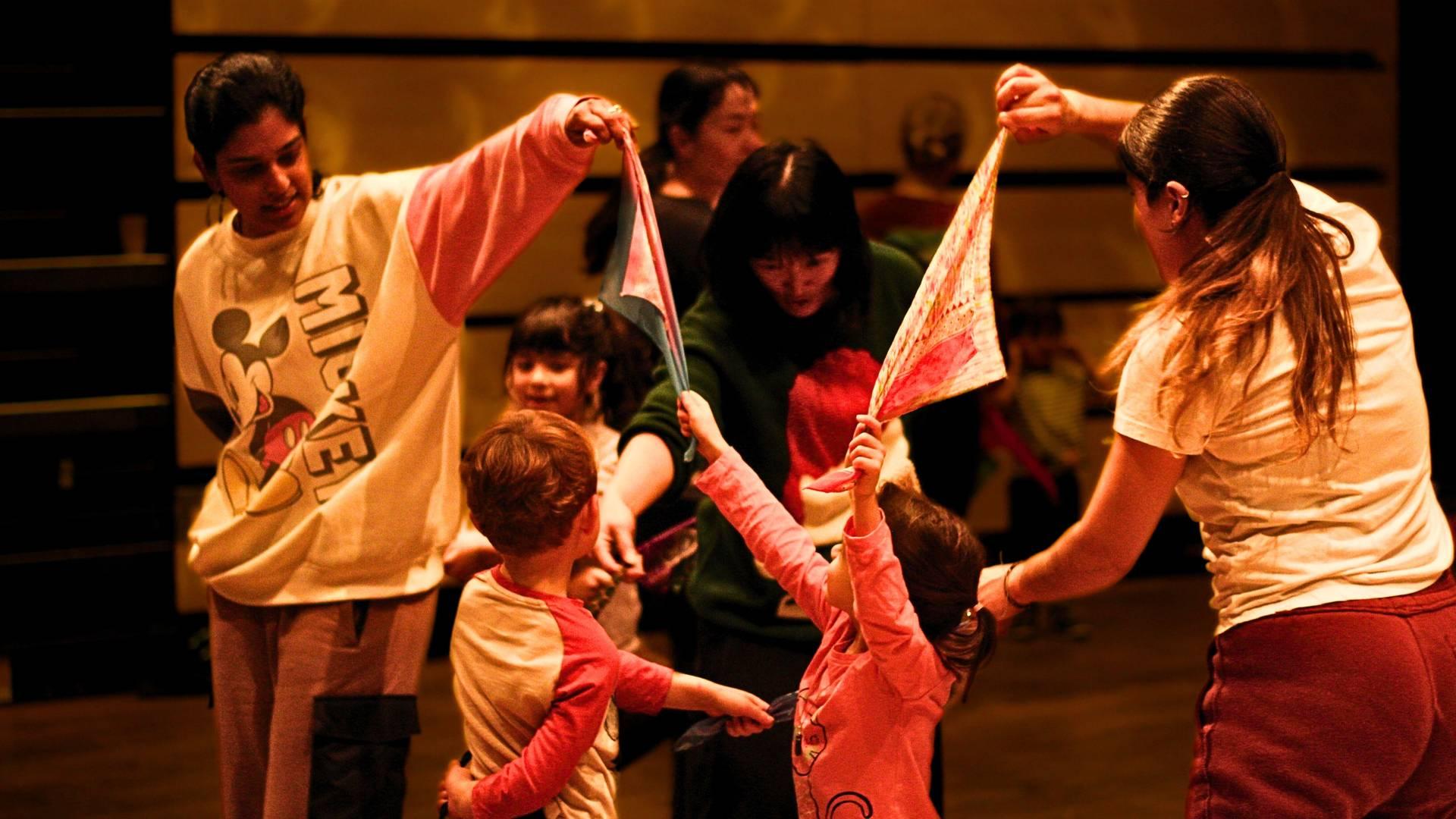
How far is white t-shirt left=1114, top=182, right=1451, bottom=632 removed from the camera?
176 cm

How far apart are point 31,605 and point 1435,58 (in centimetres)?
521

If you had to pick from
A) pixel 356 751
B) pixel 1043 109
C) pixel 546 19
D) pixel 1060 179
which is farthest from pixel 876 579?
pixel 1060 179

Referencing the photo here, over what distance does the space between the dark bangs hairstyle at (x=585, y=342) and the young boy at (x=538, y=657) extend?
79 centimetres

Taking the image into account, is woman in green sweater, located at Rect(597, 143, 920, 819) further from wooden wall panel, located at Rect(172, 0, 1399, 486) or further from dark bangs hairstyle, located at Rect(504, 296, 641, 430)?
wooden wall panel, located at Rect(172, 0, 1399, 486)

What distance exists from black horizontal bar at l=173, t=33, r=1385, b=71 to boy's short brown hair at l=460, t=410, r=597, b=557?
3096mm

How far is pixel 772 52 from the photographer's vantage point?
5.42 meters

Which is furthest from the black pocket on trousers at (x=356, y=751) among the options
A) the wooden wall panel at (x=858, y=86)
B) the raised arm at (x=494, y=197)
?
the wooden wall panel at (x=858, y=86)

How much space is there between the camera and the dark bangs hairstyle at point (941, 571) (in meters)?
1.93

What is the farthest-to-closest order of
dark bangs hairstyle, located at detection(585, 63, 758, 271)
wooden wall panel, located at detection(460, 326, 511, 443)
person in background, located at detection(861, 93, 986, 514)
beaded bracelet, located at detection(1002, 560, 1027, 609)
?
wooden wall panel, located at detection(460, 326, 511, 443) → dark bangs hairstyle, located at detection(585, 63, 758, 271) → person in background, located at detection(861, 93, 986, 514) → beaded bracelet, located at detection(1002, 560, 1027, 609)

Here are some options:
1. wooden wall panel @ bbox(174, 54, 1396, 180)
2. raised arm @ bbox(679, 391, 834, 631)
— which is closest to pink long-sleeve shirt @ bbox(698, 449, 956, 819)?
raised arm @ bbox(679, 391, 834, 631)

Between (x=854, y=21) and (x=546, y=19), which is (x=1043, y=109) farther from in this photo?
(x=854, y=21)

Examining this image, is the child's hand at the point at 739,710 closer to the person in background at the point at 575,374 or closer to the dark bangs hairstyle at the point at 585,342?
the person in background at the point at 575,374

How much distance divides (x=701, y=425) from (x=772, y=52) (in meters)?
3.59

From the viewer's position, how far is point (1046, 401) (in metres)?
5.38
